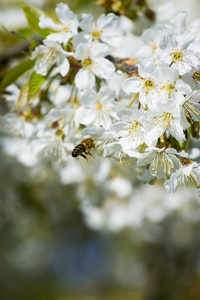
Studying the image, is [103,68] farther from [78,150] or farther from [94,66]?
[78,150]

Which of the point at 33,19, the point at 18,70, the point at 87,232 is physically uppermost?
the point at 33,19

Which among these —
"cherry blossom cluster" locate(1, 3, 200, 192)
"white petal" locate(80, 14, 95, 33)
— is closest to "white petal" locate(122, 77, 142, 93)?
"cherry blossom cluster" locate(1, 3, 200, 192)

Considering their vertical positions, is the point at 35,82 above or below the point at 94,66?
below

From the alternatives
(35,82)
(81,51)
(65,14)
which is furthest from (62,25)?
(35,82)

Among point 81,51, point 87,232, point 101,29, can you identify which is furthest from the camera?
point 87,232

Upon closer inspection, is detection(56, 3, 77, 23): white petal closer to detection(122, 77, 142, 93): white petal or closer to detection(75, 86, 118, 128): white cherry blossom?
detection(75, 86, 118, 128): white cherry blossom

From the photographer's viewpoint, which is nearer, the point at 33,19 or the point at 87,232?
the point at 33,19
